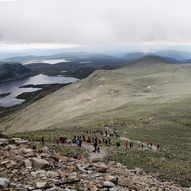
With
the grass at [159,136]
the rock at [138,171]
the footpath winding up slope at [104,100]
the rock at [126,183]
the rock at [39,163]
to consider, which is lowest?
the footpath winding up slope at [104,100]

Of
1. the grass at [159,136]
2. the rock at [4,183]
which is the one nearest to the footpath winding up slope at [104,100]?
the grass at [159,136]

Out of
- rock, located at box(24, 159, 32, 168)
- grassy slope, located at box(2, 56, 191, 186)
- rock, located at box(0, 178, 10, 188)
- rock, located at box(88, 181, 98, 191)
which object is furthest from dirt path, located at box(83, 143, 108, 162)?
rock, located at box(0, 178, 10, 188)

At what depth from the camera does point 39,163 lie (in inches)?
1006

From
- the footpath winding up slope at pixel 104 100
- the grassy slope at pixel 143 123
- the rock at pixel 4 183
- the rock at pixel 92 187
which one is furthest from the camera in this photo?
the footpath winding up slope at pixel 104 100

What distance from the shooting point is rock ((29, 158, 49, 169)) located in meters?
25.5

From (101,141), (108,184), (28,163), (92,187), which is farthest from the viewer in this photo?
(101,141)

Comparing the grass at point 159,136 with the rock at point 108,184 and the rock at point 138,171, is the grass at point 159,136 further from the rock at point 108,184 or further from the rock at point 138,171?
the rock at point 108,184

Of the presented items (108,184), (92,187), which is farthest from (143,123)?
(92,187)

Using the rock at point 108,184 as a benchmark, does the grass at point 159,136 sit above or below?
below

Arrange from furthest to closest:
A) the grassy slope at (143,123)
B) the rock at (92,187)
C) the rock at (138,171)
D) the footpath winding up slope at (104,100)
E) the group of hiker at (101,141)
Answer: the footpath winding up slope at (104,100) → the group of hiker at (101,141) → the grassy slope at (143,123) → the rock at (138,171) → the rock at (92,187)

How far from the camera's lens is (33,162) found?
84.7 ft

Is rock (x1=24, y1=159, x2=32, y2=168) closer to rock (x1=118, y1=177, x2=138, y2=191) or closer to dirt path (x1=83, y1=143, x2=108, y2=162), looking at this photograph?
rock (x1=118, y1=177, x2=138, y2=191)

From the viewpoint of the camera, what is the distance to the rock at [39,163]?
25.5 m

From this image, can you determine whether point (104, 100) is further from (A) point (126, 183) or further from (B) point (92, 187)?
(B) point (92, 187)
